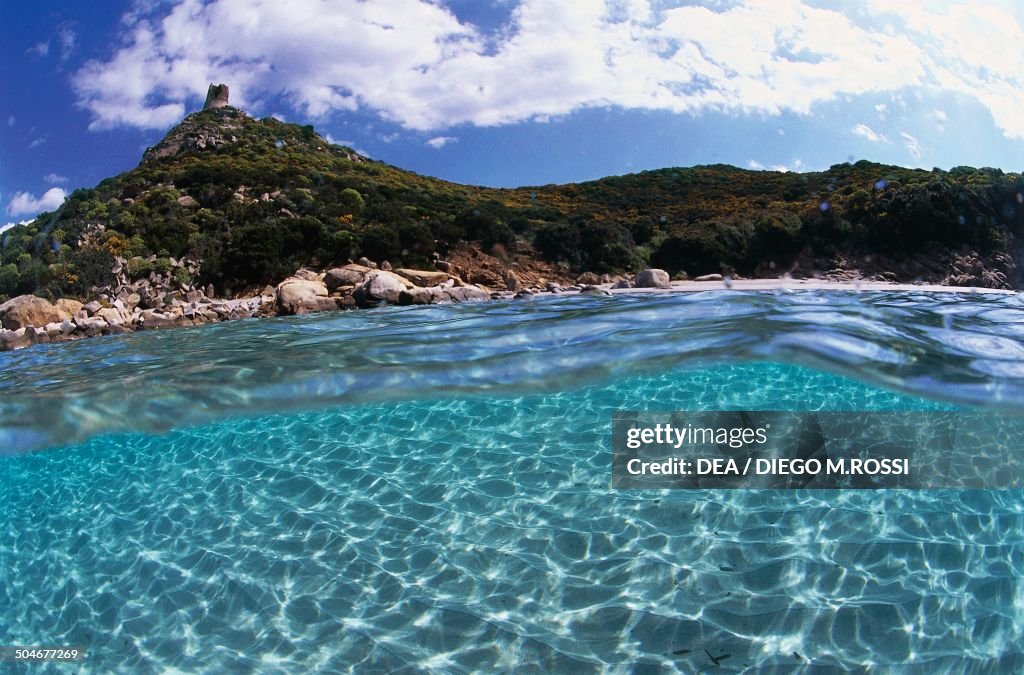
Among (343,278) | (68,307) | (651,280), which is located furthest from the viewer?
(651,280)

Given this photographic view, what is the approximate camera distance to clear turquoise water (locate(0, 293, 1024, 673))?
14.2 ft

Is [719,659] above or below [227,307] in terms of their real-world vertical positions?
below

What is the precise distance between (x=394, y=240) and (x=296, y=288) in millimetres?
7183

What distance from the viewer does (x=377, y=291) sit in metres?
18.0

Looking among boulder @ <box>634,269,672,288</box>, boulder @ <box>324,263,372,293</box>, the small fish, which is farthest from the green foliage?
the small fish

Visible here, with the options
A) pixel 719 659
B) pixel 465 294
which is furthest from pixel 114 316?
pixel 719 659

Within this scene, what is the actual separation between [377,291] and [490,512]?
1304 cm

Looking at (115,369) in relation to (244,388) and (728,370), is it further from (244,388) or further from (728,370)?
(728,370)

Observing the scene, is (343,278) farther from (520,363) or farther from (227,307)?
(520,363)

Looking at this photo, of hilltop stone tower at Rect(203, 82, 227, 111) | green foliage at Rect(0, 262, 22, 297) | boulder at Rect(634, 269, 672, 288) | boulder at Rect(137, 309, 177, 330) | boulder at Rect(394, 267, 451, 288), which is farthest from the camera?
hilltop stone tower at Rect(203, 82, 227, 111)

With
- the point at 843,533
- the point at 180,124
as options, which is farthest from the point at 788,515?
the point at 180,124

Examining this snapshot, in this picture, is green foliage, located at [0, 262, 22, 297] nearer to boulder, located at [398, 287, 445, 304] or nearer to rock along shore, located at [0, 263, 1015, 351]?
rock along shore, located at [0, 263, 1015, 351]

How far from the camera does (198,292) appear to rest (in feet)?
76.6

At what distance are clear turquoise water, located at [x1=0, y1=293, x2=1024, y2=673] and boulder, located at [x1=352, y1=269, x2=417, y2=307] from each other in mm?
6319
